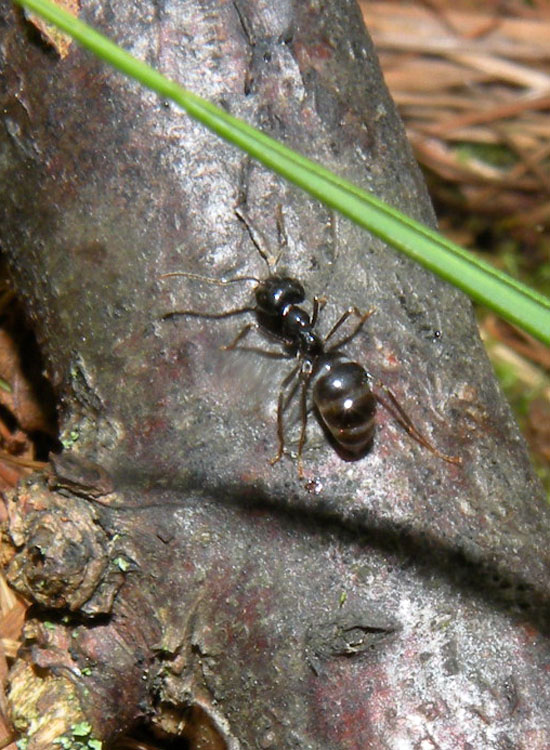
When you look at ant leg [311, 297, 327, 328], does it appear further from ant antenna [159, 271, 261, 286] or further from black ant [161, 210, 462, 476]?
ant antenna [159, 271, 261, 286]

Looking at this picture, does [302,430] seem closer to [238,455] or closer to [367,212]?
[238,455]

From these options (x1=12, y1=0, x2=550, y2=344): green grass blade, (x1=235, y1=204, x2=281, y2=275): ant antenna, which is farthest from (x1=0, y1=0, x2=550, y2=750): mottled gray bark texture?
(x1=12, y1=0, x2=550, y2=344): green grass blade

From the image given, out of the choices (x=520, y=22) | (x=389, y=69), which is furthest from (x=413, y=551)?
(x=520, y=22)

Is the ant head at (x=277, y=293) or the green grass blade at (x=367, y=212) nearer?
the green grass blade at (x=367, y=212)

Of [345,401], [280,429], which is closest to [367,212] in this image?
[280,429]

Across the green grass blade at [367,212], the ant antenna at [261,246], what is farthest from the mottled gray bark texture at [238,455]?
the green grass blade at [367,212]

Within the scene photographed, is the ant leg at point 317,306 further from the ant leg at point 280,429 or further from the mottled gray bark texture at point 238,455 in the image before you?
the ant leg at point 280,429
